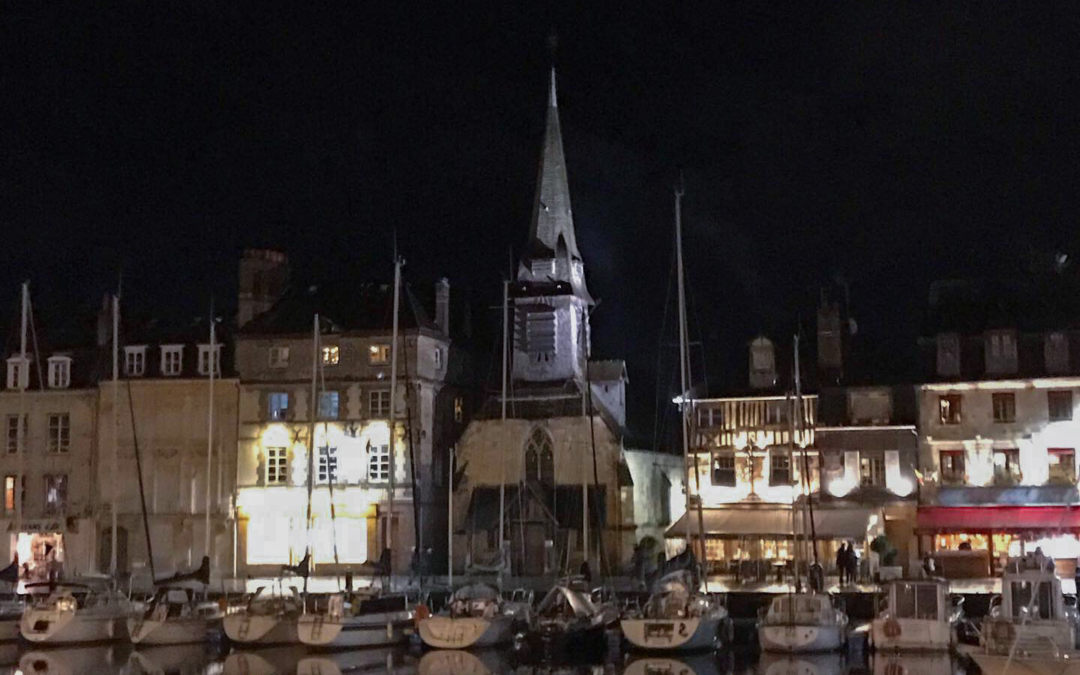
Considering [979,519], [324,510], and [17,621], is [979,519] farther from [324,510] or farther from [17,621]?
[17,621]

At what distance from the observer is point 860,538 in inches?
2269

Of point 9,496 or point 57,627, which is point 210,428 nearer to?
point 9,496

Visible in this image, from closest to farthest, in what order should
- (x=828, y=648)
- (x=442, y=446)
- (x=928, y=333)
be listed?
(x=828, y=648)
(x=928, y=333)
(x=442, y=446)

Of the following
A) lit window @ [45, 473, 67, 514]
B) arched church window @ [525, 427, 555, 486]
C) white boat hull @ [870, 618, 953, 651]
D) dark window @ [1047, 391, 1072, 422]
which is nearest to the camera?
white boat hull @ [870, 618, 953, 651]

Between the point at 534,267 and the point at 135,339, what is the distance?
16977 mm

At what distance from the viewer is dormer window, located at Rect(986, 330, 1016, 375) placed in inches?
2295

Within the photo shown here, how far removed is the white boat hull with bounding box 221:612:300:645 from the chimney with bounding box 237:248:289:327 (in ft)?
72.3

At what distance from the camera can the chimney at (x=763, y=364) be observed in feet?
202

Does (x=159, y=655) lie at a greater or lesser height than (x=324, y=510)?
lesser

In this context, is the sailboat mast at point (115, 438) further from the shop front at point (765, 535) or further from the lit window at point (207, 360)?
the shop front at point (765, 535)

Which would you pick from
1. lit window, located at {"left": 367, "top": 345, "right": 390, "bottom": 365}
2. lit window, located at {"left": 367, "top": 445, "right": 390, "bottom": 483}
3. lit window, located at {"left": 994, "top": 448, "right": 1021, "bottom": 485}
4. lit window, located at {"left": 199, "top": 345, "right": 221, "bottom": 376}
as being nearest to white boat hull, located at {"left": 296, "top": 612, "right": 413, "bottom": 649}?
lit window, located at {"left": 367, "top": 445, "right": 390, "bottom": 483}

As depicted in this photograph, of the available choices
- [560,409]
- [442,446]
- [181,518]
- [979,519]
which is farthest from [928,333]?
[181,518]

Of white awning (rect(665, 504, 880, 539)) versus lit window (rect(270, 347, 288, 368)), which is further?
lit window (rect(270, 347, 288, 368))

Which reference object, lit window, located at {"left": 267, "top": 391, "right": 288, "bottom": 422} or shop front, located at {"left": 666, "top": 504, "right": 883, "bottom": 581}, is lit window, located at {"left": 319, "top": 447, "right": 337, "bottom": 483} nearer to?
lit window, located at {"left": 267, "top": 391, "right": 288, "bottom": 422}
